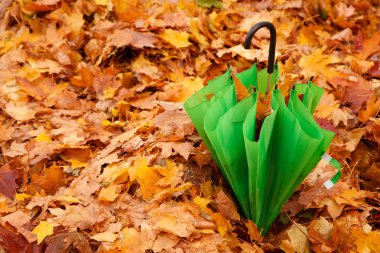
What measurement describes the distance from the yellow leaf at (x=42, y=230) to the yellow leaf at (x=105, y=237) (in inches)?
5.9

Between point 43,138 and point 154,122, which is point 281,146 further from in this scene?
point 43,138

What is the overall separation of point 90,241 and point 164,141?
46 centimetres

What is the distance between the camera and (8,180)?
158 centimetres

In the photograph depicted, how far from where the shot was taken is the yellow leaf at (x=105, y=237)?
126cm

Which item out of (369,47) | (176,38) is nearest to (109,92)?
(176,38)

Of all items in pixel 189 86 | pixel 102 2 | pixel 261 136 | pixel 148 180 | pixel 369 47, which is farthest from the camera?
pixel 102 2

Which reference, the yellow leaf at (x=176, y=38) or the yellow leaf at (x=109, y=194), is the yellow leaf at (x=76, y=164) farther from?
the yellow leaf at (x=176, y=38)

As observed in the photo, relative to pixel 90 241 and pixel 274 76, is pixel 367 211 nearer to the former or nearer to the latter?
pixel 274 76

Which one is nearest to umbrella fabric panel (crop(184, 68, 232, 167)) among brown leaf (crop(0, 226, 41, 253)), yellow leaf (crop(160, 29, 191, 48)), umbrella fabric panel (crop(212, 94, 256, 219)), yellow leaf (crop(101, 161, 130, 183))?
umbrella fabric panel (crop(212, 94, 256, 219))

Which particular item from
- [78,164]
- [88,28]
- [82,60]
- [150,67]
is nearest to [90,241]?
[78,164]

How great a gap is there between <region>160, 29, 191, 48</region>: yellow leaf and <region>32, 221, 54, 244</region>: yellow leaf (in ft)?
3.97

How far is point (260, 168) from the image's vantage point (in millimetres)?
1082

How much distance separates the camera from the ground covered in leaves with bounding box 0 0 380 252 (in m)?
1.30

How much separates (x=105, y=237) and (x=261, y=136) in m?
0.62
